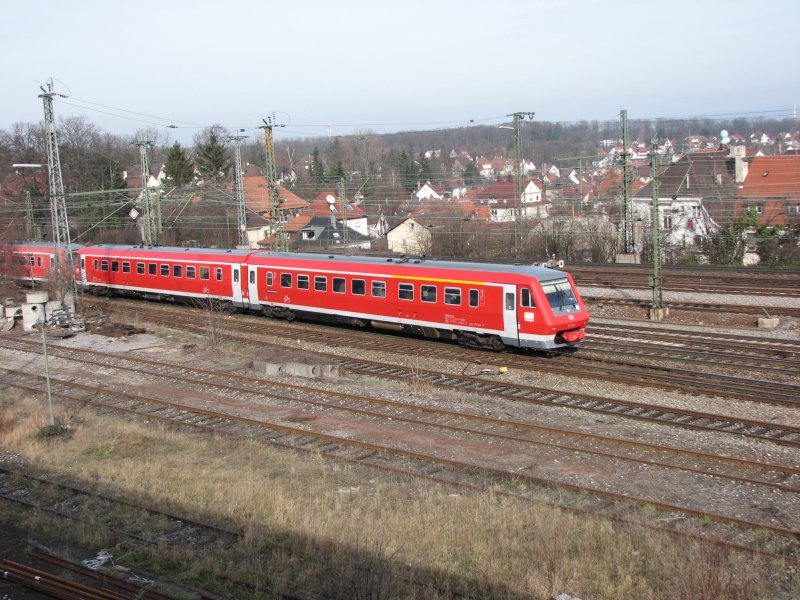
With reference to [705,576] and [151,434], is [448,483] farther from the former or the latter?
[151,434]

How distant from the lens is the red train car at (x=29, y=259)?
128ft

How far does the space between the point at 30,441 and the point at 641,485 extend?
11.5m

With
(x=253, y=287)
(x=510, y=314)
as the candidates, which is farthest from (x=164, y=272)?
(x=510, y=314)

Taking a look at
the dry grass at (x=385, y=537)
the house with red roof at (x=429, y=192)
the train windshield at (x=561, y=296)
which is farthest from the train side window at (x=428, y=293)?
the house with red roof at (x=429, y=192)

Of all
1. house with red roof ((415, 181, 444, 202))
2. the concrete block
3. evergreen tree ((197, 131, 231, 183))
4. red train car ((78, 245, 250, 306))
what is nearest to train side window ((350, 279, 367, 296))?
red train car ((78, 245, 250, 306))

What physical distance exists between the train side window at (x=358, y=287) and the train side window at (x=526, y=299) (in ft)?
19.2

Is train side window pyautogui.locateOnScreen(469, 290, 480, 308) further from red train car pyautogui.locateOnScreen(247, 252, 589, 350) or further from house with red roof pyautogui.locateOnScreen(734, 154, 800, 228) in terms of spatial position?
house with red roof pyautogui.locateOnScreen(734, 154, 800, 228)

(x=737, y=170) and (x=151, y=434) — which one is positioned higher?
(x=737, y=170)

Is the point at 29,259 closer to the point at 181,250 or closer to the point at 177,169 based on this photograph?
the point at 181,250

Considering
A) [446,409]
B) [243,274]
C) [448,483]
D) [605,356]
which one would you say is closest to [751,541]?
[448,483]

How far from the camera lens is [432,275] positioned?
2186 cm

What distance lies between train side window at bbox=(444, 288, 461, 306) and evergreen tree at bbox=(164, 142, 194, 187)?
59837 millimetres

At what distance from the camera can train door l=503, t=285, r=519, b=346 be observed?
19906mm

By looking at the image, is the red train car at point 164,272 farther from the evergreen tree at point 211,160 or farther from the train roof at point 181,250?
the evergreen tree at point 211,160
